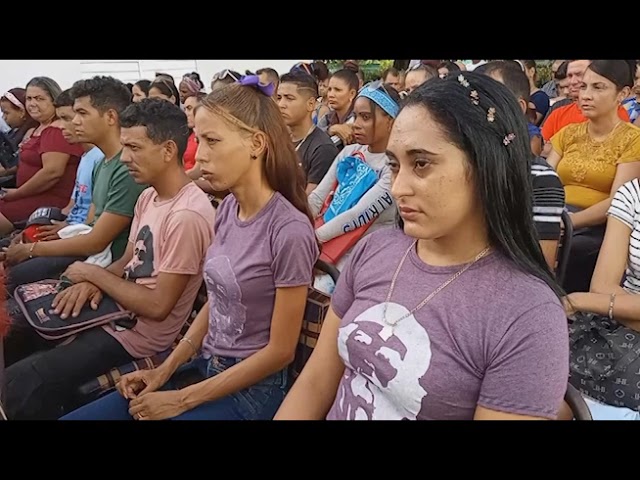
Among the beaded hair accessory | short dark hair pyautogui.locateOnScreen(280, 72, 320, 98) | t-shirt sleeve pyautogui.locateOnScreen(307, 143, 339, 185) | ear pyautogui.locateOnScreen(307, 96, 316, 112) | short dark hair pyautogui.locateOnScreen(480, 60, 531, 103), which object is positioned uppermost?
the beaded hair accessory

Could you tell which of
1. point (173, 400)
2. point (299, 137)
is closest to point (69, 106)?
point (299, 137)

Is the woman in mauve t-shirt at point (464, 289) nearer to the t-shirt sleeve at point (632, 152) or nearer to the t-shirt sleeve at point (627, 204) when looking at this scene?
the t-shirt sleeve at point (627, 204)

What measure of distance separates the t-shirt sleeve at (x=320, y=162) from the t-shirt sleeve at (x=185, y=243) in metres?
1.73

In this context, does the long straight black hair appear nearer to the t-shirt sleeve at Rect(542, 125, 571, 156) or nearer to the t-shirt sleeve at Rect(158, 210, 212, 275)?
the t-shirt sleeve at Rect(158, 210, 212, 275)

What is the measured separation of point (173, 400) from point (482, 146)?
121 cm

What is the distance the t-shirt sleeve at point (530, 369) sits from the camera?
3.74 ft

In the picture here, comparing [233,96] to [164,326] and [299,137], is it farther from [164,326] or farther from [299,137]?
[299,137]

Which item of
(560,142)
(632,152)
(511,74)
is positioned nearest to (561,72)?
(560,142)

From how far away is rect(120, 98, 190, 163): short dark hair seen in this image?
7.94ft

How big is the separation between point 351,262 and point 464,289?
34 centimetres

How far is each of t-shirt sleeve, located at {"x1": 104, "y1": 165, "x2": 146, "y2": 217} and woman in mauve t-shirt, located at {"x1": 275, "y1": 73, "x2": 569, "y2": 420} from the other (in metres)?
1.70

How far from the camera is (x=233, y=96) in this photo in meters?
1.95

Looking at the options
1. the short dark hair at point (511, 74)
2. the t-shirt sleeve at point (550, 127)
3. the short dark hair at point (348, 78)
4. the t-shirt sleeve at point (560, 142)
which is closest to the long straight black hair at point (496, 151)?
the short dark hair at point (511, 74)

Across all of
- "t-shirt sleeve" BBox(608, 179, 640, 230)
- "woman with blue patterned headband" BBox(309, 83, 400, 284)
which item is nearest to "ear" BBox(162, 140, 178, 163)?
"woman with blue patterned headband" BBox(309, 83, 400, 284)
